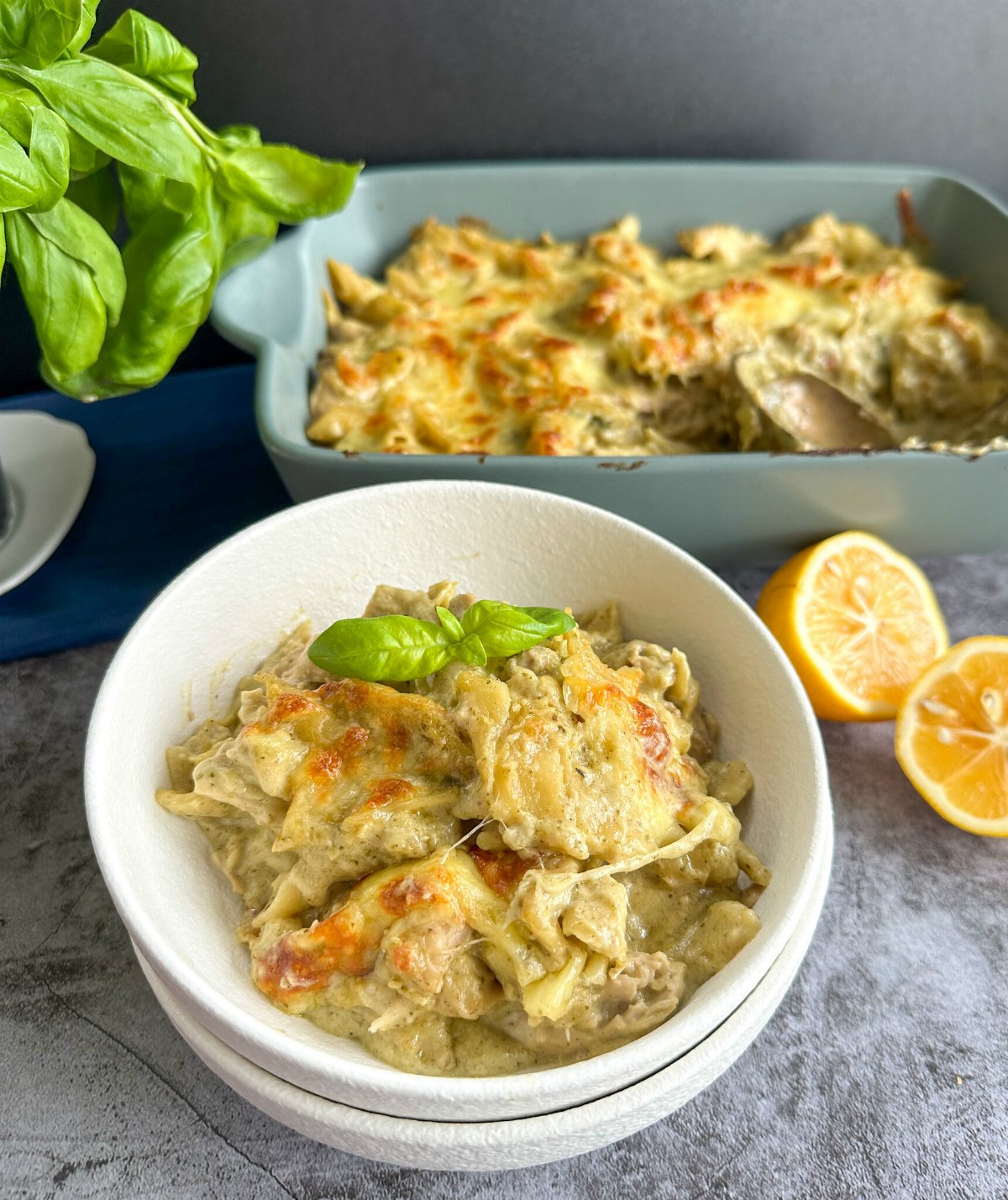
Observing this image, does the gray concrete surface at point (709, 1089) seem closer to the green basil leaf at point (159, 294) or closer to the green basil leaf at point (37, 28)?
the green basil leaf at point (159, 294)

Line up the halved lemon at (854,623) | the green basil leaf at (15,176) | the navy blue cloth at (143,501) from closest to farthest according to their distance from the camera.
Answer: the green basil leaf at (15,176), the halved lemon at (854,623), the navy blue cloth at (143,501)

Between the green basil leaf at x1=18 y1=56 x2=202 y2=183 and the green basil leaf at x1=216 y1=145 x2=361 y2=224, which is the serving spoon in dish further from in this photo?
the green basil leaf at x1=18 y1=56 x2=202 y2=183

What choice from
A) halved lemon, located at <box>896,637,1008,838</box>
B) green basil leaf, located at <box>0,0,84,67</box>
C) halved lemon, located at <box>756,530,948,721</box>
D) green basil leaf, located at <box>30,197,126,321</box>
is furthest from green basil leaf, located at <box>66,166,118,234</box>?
halved lemon, located at <box>896,637,1008,838</box>

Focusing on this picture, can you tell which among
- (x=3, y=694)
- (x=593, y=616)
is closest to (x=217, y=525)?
(x=3, y=694)

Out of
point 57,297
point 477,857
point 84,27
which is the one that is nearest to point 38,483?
point 57,297

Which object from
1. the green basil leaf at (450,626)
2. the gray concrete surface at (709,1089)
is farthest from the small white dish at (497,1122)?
the green basil leaf at (450,626)

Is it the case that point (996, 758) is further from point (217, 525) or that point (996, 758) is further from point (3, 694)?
point (3, 694)

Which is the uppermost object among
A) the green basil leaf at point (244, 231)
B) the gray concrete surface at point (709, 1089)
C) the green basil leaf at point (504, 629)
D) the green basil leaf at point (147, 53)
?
the green basil leaf at point (147, 53)
